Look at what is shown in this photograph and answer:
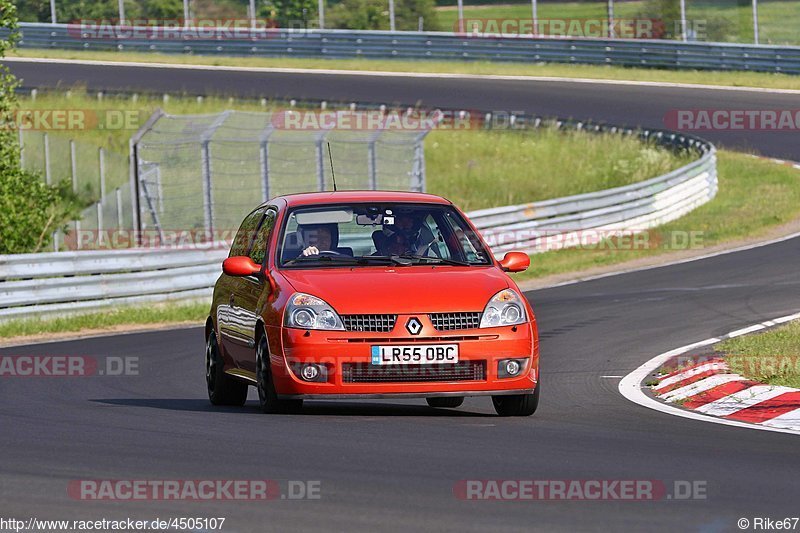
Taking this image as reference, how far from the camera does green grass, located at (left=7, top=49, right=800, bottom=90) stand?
43688 millimetres

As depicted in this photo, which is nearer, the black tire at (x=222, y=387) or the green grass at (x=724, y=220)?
the black tire at (x=222, y=387)

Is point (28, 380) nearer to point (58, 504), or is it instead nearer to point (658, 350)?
point (658, 350)

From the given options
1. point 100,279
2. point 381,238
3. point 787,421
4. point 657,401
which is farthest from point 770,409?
point 100,279

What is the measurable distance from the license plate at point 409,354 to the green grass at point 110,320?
9965 mm

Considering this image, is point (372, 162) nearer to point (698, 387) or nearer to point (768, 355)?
point (768, 355)

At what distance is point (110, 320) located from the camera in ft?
64.1

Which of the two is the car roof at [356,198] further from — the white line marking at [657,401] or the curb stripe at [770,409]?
the curb stripe at [770,409]

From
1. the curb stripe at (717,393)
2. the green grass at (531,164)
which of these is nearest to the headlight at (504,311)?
the curb stripe at (717,393)

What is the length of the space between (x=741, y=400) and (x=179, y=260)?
11749mm

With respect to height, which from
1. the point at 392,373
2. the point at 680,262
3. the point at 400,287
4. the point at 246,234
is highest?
the point at 246,234

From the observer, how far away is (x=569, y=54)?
47281mm

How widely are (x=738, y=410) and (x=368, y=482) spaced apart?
3804 millimetres

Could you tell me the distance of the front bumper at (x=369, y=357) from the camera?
9.46m

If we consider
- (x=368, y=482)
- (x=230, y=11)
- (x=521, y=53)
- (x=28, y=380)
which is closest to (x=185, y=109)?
(x=521, y=53)
